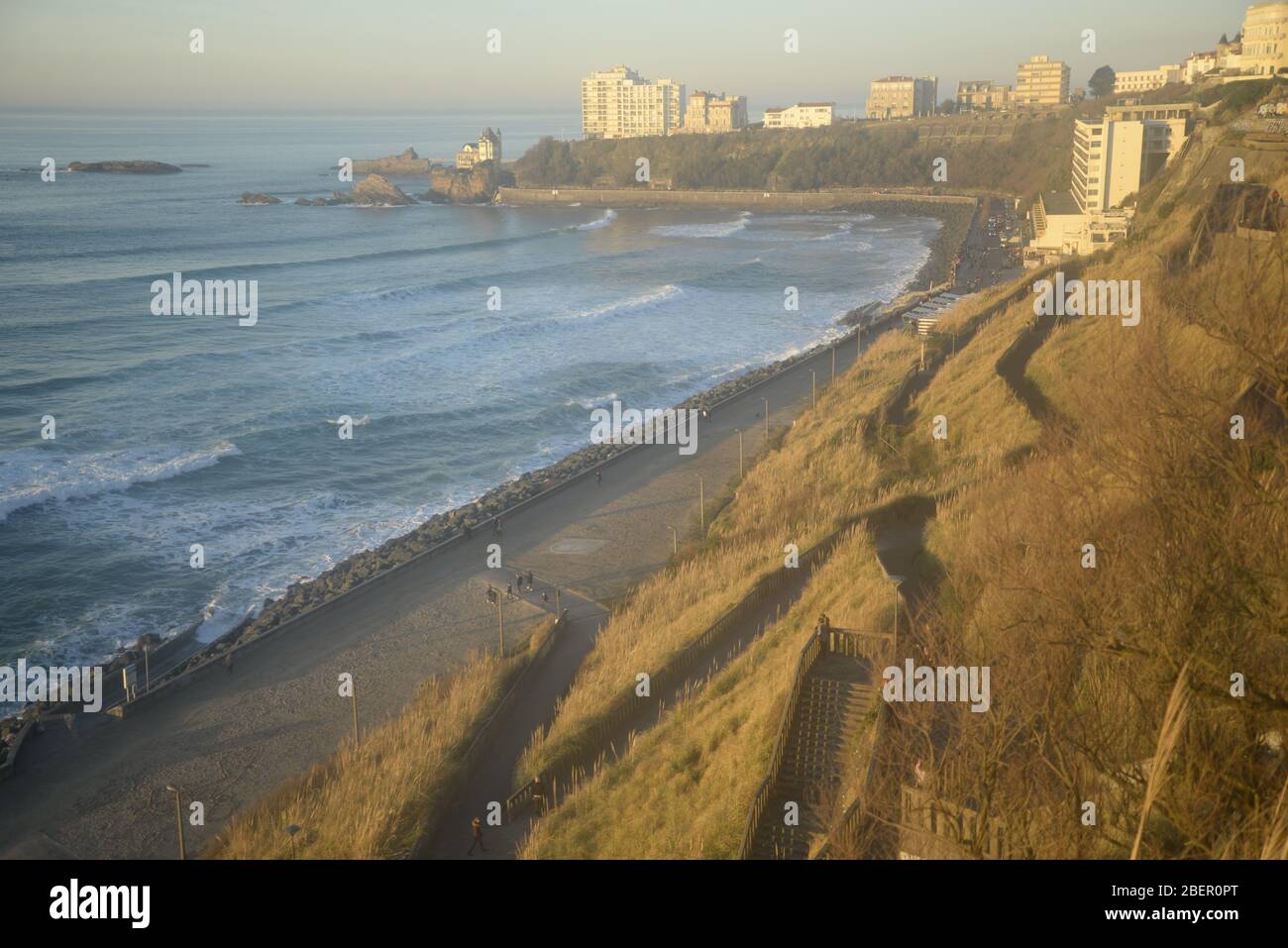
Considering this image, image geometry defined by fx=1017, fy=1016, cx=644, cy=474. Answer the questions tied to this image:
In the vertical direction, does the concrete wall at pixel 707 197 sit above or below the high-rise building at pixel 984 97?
below

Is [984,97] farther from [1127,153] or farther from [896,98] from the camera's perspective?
[1127,153]

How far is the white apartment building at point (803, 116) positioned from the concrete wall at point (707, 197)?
3324cm

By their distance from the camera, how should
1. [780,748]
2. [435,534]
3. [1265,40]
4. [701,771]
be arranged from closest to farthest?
[780,748] < [701,771] < [435,534] < [1265,40]

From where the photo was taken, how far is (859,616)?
12289 mm

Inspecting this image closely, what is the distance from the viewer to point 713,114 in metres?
146

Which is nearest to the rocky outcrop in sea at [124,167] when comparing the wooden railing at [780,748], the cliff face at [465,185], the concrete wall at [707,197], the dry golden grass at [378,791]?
the cliff face at [465,185]

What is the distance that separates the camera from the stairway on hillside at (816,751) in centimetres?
930

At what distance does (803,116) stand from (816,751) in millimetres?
136807

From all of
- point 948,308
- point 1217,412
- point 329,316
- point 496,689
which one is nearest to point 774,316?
point 948,308

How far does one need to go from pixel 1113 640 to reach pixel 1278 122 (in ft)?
99.2

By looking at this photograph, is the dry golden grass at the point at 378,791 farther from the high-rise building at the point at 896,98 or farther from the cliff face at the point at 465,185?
the high-rise building at the point at 896,98

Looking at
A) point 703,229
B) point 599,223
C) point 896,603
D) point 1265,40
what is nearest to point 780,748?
point 896,603

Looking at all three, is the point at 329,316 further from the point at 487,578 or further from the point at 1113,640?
the point at 1113,640

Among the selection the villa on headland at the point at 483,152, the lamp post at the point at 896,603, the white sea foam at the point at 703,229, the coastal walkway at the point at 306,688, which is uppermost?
the villa on headland at the point at 483,152
